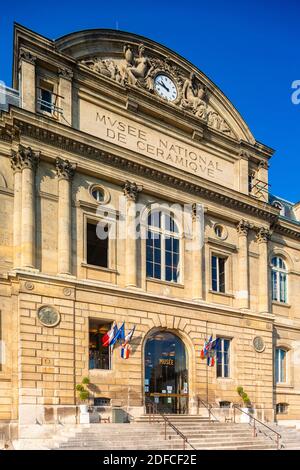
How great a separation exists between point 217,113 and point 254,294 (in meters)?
10.9

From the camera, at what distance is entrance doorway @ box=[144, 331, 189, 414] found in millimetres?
27625

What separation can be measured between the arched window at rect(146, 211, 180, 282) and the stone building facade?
4.2 inches

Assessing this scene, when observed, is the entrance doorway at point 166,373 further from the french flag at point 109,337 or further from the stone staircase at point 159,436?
the french flag at point 109,337

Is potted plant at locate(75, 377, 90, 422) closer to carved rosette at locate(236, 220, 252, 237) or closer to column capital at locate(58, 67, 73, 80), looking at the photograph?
carved rosette at locate(236, 220, 252, 237)

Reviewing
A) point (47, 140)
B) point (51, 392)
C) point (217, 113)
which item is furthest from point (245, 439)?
point (217, 113)

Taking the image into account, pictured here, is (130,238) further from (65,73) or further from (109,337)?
(65,73)

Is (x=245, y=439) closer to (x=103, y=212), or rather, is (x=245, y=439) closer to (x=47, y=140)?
(x=103, y=212)

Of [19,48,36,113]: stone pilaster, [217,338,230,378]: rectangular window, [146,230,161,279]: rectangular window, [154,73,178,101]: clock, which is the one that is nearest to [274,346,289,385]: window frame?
[217,338,230,378]: rectangular window

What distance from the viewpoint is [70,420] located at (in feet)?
76.4

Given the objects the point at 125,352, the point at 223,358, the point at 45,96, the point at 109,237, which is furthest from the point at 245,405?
the point at 45,96

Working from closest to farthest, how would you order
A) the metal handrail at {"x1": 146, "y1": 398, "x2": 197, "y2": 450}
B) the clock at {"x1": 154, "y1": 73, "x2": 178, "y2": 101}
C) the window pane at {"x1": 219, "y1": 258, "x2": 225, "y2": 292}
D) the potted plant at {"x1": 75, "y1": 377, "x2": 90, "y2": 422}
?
1. the metal handrail at {"x1": 146, "y1": 398, "x2": 197, "y2": 450}
2. the potted plant at {"x1": 75, "y1": 377, "x2": 90, "y2": 422}
3. the clock at {"x1": 154, "y1": 73, "x2": 178, "y2": 101}
4. the window pane at {"x1": 219, "y1": 258, "x2": 225, "y2": 292}

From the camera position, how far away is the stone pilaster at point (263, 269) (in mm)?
33031

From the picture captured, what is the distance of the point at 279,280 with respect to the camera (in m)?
36.1

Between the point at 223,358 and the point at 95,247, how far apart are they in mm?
9518
